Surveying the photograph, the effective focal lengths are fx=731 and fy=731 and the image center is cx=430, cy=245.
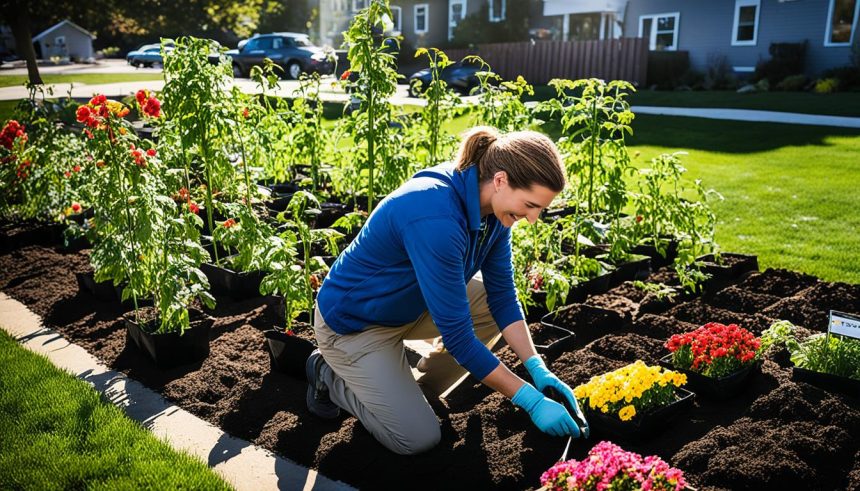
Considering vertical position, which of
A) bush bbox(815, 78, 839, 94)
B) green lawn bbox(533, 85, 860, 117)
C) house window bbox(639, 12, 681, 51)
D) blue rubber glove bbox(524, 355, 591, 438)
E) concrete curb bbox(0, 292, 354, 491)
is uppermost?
house window bbox(639, 12, 681, 51)

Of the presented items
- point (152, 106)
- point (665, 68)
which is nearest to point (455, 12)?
point (665, 68)

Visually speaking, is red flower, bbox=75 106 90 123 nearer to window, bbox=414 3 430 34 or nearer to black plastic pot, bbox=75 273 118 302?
black plastic pot, bbox=75 273 118 302

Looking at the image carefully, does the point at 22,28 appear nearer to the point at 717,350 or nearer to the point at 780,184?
the point at 780,184

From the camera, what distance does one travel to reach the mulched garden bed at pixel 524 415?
2.69 metres

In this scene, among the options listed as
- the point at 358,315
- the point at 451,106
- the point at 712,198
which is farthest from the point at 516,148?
the point at 712,198

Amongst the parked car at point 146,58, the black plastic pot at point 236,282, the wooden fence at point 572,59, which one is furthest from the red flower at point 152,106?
the parked car at point 146,58

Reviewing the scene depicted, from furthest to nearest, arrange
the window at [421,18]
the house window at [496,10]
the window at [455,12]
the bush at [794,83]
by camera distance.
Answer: the window at [421,18] → the window at [455,12] → the house window at [496,10] → the bush at [794,83]

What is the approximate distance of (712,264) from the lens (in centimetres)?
480

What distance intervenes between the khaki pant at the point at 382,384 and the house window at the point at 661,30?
2037cm

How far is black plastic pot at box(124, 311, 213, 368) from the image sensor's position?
3680mm

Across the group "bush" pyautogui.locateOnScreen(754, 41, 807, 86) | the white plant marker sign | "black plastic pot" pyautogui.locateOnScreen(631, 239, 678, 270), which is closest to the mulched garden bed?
the white plant marker sign

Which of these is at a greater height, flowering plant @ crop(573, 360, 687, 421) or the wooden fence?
the wooden fence

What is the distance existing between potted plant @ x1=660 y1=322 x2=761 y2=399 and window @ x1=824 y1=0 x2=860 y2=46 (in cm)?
1783

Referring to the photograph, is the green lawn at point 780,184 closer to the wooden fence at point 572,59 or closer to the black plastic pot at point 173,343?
the black plastic pot at point 173,343
